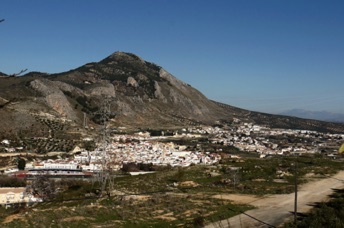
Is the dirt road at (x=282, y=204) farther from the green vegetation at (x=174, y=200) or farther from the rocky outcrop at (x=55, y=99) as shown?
the rocky outcrop at (x=55, y=99)

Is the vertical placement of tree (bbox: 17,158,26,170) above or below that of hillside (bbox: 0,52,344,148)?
below

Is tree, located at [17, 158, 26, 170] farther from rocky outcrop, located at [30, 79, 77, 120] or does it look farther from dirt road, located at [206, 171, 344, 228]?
rocky outcrop, located at [30, 79, 77, 120]

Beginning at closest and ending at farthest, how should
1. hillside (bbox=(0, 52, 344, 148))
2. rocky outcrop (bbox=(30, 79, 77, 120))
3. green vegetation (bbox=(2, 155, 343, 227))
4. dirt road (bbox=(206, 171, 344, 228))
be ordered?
dirt road (bbox=(206, 171, 344, 228)), green vegetation (bbox=(2, 155, 343, 227)), hillside (bbox=(0, 52, 344, 148)), rocky outcrop (bbox=(30, 79, 77, 120))

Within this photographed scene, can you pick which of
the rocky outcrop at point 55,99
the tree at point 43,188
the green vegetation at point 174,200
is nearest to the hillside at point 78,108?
the rocky outcrop at point 55,99

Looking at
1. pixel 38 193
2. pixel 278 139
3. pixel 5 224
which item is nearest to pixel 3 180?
pixel 38 193

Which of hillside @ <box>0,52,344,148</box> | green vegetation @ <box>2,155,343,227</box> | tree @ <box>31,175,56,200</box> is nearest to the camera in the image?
green vegetation @ <box>2,155,343,227</box>

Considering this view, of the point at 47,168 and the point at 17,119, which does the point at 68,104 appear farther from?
the point at 47,168

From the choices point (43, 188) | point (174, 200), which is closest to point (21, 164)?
point (43, 188)

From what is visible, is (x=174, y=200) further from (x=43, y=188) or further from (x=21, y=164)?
(x=21, y=164)

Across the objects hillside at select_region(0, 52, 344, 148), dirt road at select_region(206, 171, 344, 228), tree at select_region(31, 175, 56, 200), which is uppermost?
hillside at select_region(0, 52, 344, 148)

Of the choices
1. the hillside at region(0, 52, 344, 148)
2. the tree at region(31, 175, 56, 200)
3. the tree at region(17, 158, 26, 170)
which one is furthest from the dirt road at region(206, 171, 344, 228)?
the tree at region(17, 158, 26, 170)
